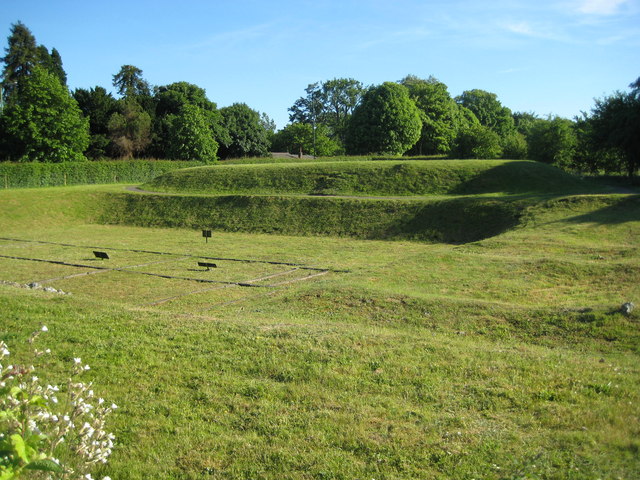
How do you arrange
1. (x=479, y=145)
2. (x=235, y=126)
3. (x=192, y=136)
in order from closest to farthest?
1. (x=479, y=145)
2. (x=192, y=136)
3. (x=235, y=126)

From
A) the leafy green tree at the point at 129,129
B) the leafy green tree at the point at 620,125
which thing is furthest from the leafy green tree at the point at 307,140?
the leafy green tree at the point at 620,125

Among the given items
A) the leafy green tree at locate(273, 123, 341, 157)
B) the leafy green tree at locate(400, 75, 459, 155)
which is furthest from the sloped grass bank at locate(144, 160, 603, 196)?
the leafy green tree at locate(273, 123, 341, 157)

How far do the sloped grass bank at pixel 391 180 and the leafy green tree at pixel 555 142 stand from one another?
7.29 metres

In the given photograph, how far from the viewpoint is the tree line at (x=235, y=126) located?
128ft

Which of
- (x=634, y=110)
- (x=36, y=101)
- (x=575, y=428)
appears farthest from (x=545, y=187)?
(x=36, y=101)

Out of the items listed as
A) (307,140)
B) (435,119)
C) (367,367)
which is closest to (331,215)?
(367,367)

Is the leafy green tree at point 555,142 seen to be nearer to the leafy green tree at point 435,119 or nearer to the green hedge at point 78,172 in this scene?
the leafy green tree at point 435,119

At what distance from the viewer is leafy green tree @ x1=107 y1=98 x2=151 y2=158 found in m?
62.8

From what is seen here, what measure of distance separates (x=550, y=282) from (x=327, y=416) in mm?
9209

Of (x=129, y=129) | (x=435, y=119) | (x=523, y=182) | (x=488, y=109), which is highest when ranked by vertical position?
(x=488, y=109)

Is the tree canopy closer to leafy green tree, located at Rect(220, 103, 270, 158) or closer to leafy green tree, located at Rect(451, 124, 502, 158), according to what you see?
leafy green tree, located at Rect(220, 103, 270, 158)

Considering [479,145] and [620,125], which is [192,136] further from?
[620,125]

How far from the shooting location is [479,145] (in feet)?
145

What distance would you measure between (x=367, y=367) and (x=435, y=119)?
69.3 metres
